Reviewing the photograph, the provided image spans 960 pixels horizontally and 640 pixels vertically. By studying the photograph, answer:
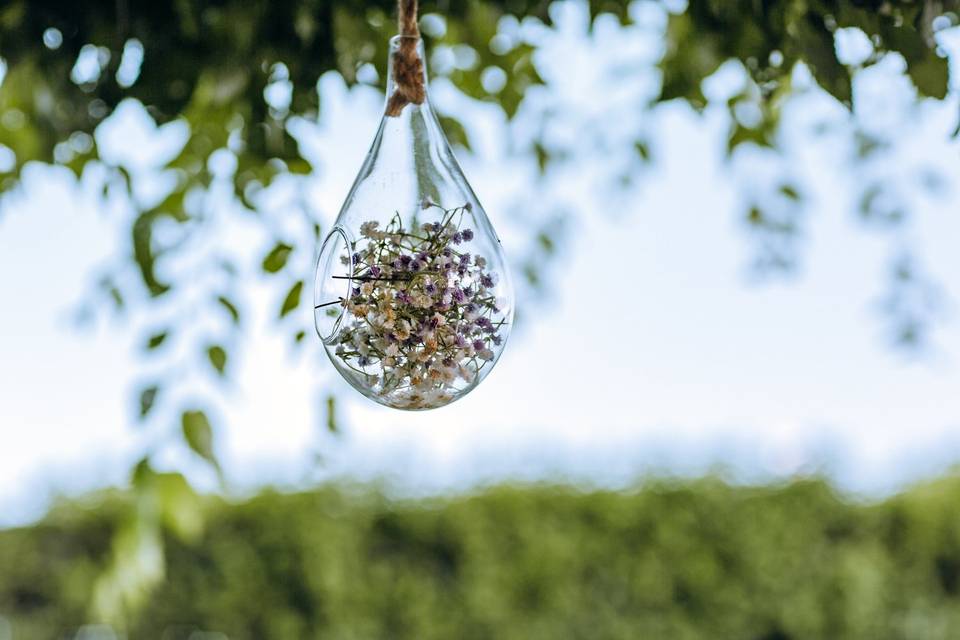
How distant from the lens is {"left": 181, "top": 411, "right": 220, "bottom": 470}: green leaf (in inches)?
72.2

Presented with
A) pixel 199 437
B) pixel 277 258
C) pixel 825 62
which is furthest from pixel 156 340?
pixel 825 62

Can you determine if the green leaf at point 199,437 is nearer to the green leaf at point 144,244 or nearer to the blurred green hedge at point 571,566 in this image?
the green leaf at point 144,244

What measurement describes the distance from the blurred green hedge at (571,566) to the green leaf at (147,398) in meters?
2.30

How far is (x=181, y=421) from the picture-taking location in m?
1.86

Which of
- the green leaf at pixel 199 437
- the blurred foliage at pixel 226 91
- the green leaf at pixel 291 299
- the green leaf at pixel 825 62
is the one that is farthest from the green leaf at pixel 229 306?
the green leaf at pixel 825 62

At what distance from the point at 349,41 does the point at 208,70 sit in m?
0.22

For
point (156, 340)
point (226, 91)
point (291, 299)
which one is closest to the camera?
point (226, 91)

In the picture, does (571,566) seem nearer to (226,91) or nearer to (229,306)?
(229,306)

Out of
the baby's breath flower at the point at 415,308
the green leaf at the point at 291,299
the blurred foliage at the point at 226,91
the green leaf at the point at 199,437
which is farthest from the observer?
the green leaf at the point at 199,437

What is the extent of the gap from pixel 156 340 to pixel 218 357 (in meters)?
0.13

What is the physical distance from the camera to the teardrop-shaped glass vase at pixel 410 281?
1067mm

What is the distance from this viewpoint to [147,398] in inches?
75.0

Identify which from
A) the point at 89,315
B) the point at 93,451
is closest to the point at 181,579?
the point at 93,451

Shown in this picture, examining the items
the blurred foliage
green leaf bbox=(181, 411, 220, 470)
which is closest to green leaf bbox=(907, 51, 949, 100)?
the blurred foliage
